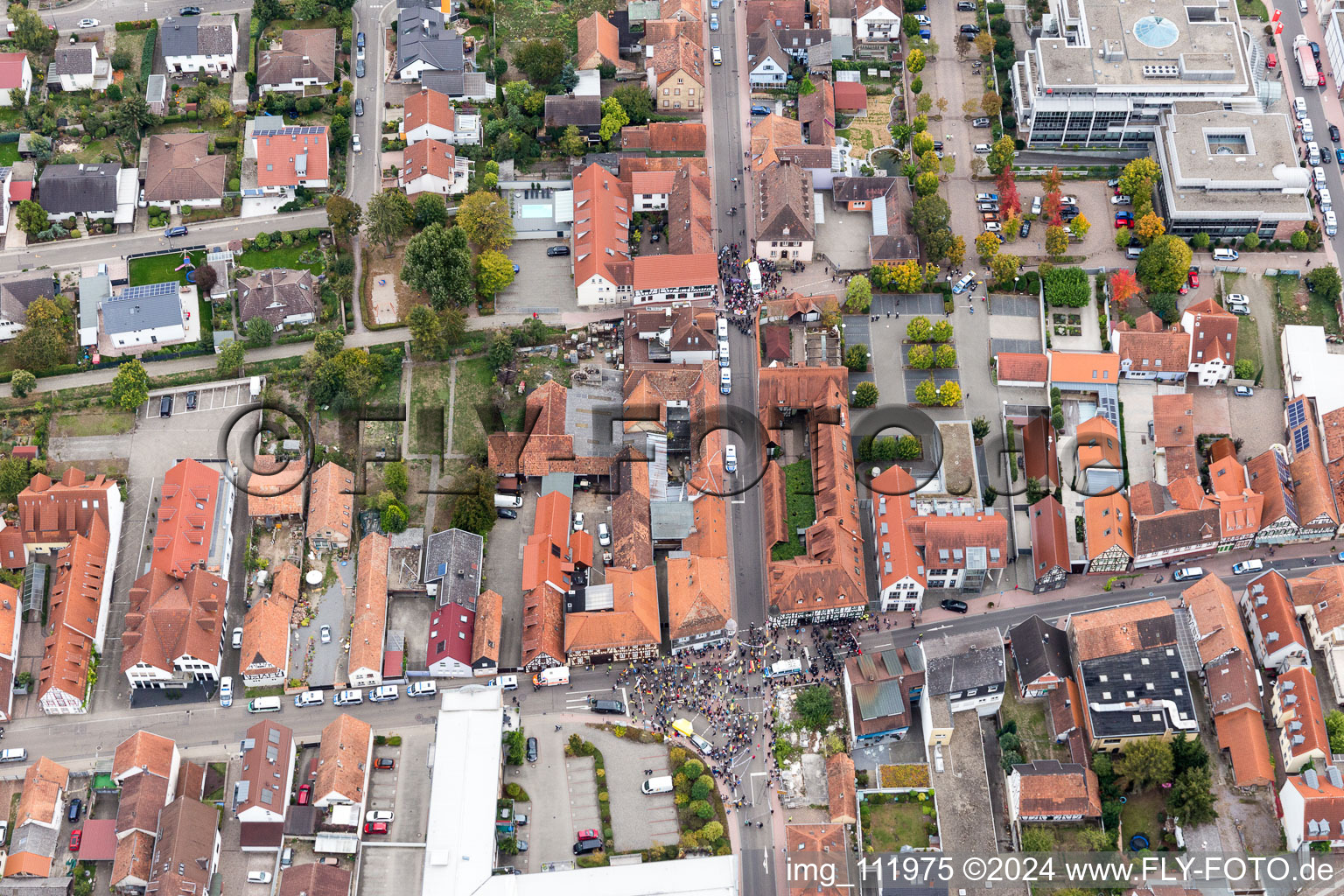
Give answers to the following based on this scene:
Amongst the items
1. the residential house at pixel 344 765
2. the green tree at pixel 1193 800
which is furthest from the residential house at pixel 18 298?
the green tree at pixel 1193 800

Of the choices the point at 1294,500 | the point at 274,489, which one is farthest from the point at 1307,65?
the point at 274,489

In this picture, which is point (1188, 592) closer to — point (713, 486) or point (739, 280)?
point (713, 486)

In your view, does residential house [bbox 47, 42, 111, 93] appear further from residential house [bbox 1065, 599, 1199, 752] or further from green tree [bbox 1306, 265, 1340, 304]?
green tree [bbox 1306, 265, 1340, 304]

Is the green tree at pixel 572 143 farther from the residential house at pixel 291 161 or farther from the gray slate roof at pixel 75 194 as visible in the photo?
the gray slate roof at pixel 75 194

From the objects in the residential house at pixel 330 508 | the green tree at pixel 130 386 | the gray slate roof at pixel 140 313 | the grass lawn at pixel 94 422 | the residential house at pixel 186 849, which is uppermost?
→ the gray slate roof at pixel 140 313

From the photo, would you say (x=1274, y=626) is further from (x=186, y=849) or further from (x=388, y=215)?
(x=388, y=215)

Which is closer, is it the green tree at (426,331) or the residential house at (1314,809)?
the residential house at (1314,809)
